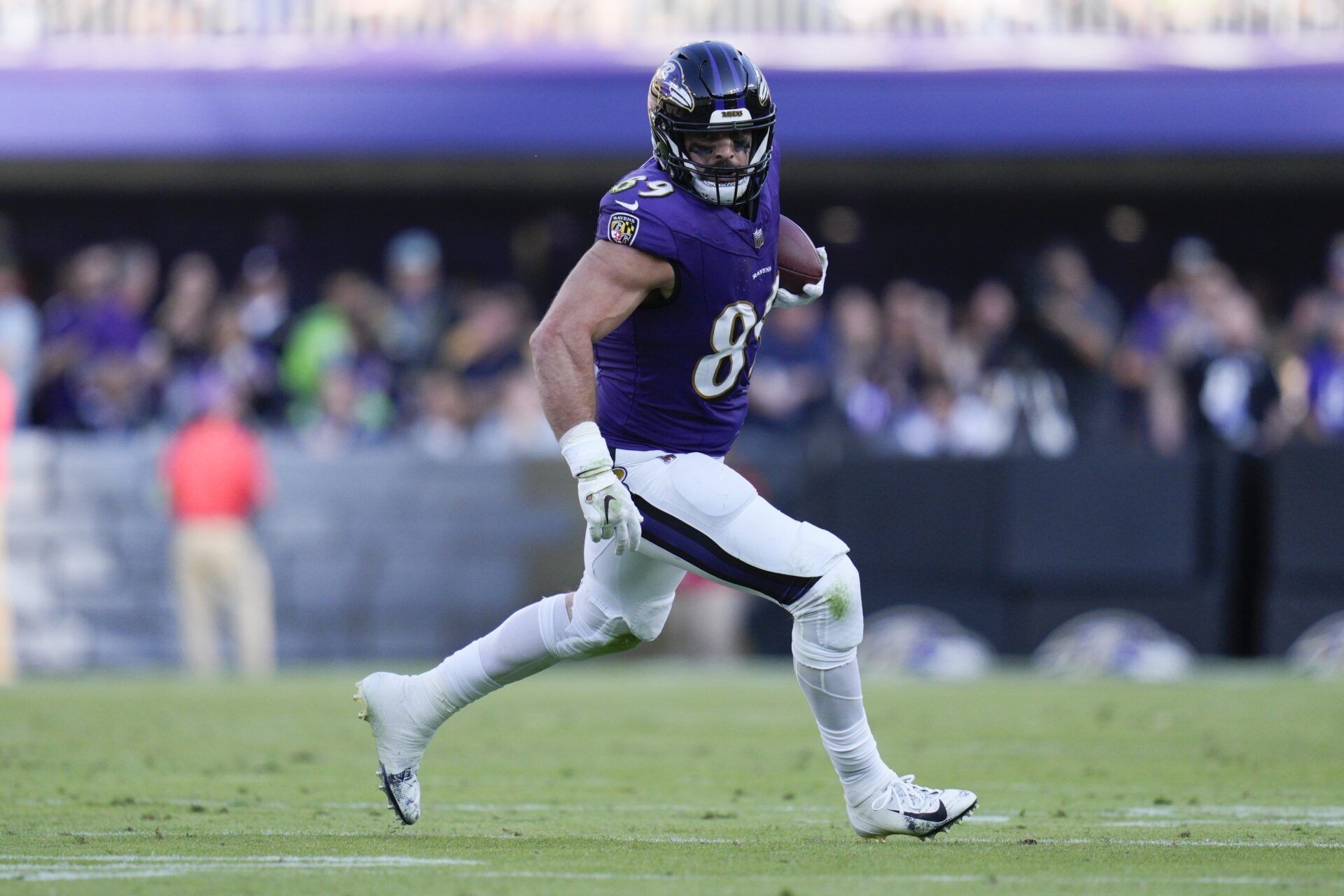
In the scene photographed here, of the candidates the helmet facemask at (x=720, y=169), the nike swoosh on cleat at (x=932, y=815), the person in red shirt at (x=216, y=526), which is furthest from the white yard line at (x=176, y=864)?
the person in red shirt at (x=216, y=526)

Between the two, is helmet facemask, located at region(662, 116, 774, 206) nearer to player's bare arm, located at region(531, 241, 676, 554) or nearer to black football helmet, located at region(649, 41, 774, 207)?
black football helmet, located at region(649, 41, 774, 207)

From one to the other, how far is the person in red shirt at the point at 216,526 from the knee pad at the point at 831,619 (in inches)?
311

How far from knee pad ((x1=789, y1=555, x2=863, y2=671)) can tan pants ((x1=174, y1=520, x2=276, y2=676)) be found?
26.2ft

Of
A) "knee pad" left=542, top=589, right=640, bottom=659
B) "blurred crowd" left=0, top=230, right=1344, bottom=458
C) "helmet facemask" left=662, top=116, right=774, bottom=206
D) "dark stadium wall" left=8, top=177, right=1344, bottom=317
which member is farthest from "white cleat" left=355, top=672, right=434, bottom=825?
"dark stadium wall" left=8, top=177, right=1344, bottom=317

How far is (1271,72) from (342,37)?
6785 mm

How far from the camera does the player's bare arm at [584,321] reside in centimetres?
450

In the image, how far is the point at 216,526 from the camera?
12055 millimetres

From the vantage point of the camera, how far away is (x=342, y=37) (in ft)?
47.0

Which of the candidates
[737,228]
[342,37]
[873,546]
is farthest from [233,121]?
[737,228]

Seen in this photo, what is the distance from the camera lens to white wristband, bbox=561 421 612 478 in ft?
14.6

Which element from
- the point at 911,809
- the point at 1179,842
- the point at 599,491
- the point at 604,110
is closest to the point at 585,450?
the point at 599,491

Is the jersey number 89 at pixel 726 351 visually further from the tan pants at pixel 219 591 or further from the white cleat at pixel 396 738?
the tan pants at pixel 219 591

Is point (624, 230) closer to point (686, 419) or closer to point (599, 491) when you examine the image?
point (686, 419)

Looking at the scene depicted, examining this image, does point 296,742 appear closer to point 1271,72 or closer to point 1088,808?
point 1088,808
